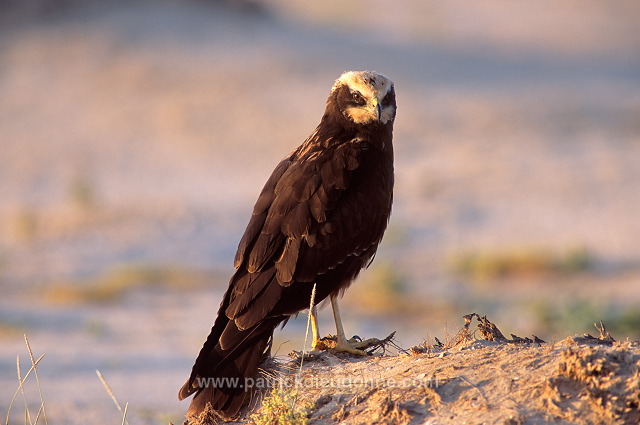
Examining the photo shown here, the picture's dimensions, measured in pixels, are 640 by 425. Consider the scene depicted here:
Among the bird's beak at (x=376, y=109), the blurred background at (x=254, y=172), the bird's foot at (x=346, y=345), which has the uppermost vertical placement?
the blurred background at (x=254, y=172)

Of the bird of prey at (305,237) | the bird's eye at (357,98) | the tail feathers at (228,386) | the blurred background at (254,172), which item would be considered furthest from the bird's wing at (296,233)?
the blurred background at (254,172)

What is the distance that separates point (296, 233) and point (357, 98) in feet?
3.84

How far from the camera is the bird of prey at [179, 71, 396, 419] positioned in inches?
230

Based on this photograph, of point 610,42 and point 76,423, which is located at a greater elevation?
point 610,42

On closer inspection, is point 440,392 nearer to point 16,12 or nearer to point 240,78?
point 240,78

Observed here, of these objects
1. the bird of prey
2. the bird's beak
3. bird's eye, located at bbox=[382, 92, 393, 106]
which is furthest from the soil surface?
bird's eye, located at bbox=[382, 92, 393, 106]

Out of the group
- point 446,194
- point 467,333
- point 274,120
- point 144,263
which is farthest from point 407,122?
point 467,333

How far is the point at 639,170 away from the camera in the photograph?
63.0 feet

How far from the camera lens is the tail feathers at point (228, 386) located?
19.0 feet

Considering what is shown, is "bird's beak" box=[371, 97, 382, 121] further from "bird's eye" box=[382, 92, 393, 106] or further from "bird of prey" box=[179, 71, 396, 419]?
"bird's eye" box=[382, 92, 393, 106]

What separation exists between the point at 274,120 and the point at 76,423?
13920 millimetres

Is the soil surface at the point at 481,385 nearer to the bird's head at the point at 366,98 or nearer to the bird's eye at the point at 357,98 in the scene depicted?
the bird's head at the point at 366,98

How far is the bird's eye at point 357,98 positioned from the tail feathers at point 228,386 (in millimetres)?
1767

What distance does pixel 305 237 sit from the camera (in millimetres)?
6109
